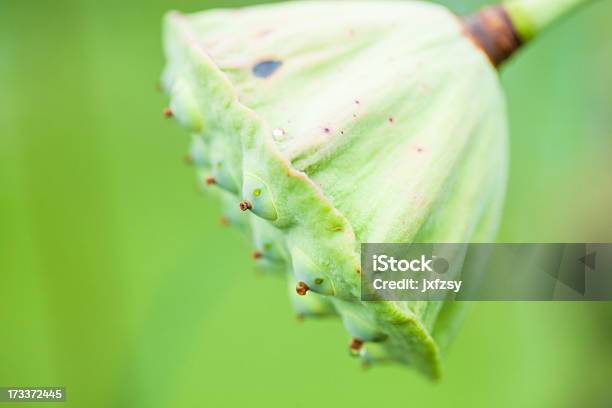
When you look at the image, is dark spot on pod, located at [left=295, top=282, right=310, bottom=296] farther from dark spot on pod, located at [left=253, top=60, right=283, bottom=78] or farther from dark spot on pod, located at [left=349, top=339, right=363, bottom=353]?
dark spot on pod, located at [left=253, top=60, right=283, bottom=78]

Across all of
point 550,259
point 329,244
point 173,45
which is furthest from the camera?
point 550,259

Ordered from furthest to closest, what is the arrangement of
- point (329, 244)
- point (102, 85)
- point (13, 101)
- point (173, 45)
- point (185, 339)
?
point (102, 85), point (13, 101), point (185, 339), point (173, 45), point (329, 244)

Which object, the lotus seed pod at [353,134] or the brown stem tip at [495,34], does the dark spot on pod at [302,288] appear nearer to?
the lotus seed pod at [353,134]

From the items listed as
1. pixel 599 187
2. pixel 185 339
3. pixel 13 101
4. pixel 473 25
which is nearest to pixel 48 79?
pixel 13 101

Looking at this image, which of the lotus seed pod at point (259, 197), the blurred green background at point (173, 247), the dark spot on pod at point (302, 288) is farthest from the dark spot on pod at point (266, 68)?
the blurred green background at point (173, 247)

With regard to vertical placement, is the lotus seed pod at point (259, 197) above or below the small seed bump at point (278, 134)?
below

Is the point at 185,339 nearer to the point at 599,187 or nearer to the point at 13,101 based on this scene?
the point at 13,101

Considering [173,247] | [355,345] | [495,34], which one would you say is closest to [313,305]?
[355,345]
